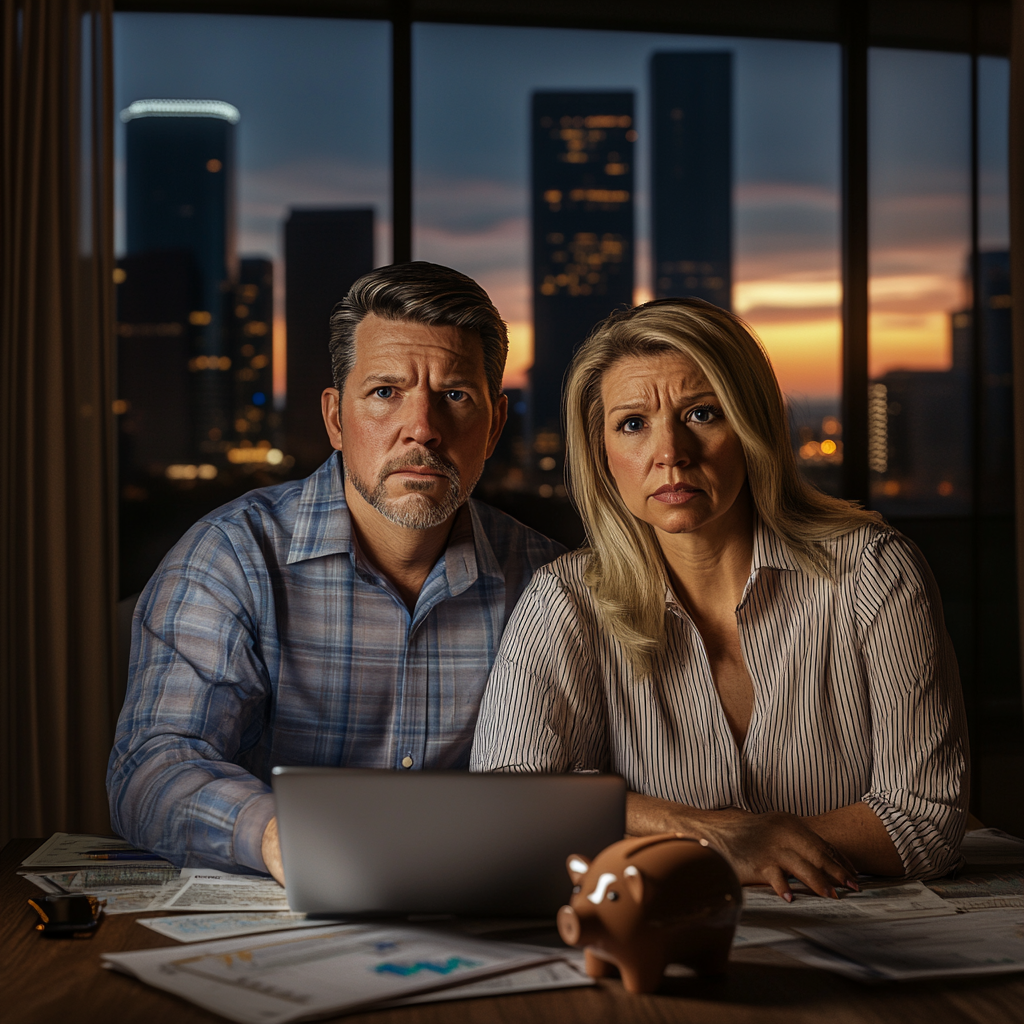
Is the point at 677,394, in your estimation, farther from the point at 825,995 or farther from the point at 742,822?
the point at 825,995

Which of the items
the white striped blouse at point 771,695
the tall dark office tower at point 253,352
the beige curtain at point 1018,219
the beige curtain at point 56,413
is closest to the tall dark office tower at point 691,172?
the beige curtain at point 1018,219

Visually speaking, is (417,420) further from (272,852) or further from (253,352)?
(253,352)

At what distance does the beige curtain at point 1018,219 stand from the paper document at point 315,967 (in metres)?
3.12

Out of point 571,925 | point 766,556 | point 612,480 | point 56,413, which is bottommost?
point 571,925

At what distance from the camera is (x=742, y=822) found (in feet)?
4.21

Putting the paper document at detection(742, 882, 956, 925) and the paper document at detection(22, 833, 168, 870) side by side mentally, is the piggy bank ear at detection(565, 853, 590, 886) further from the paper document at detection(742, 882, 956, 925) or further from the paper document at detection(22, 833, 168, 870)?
the paper document at detection(22, 833, 168, 870)

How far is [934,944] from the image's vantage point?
1.02 meters

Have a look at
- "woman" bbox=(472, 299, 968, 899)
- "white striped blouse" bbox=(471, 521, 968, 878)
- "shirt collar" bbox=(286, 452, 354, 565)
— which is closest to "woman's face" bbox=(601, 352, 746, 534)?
"woman" bbox=(472, 299, 968, 899)

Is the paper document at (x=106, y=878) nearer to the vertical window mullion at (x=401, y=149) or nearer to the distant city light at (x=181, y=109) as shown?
the vertical window mullion at (x=401, y=149)

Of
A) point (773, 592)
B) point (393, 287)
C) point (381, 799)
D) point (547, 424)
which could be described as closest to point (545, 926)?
point (381, 799)

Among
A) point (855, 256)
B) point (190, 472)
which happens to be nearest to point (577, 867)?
point (190, 472)

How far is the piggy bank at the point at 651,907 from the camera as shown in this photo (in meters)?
0.89

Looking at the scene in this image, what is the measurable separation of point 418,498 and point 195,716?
0.49m

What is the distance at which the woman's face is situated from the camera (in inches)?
60.9
